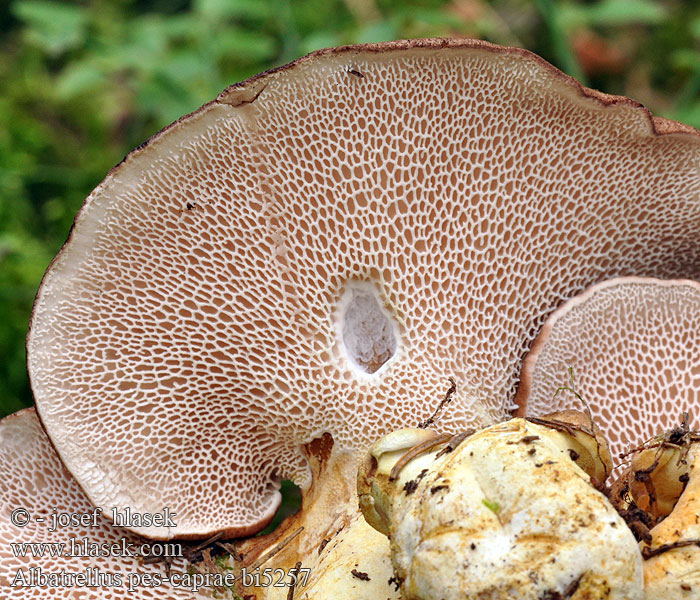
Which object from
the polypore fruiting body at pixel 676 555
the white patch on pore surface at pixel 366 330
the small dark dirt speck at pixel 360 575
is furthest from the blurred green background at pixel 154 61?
the polypore fruiting body at pixel 676 555

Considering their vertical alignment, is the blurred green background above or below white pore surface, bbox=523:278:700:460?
above

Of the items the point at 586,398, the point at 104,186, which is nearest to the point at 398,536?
the point at 586,398

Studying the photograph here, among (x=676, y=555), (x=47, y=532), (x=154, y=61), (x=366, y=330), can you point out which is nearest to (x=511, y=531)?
(x=676, y=555)

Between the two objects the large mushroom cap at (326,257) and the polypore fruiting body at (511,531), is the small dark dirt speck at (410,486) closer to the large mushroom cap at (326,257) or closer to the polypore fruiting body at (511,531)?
the polypore fruiting body at (511,531)

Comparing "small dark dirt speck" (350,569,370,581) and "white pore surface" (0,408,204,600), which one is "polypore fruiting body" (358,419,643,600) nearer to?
"small dark dirt speck" (350,569,370,581)

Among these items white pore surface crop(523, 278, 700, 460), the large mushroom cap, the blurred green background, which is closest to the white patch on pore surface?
the large mushroom cap
